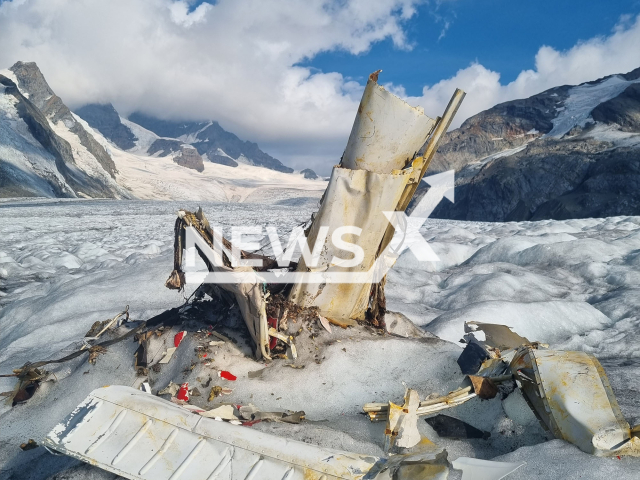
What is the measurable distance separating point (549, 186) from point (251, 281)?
42.7 meters

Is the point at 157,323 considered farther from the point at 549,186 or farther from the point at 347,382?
the point at 549,186

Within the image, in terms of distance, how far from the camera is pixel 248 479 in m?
1.48

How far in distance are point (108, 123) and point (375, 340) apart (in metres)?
163

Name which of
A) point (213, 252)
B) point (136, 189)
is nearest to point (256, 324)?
point (213, 252)

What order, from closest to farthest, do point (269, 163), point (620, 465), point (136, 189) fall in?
point (620, 465) → point (136, 189) → point (269, 163)

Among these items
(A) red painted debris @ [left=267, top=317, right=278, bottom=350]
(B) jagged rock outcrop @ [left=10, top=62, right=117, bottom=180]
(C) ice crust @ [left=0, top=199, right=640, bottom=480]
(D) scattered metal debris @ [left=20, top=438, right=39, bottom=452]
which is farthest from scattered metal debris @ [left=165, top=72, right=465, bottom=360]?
(B) jagged rock outcrop @ [left=10, top=62, right=117, bottom=180]

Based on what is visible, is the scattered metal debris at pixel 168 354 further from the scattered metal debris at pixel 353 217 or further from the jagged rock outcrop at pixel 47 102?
the jagged rock outcrop at pixel 47 102

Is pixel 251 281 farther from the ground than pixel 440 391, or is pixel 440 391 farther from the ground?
pixel 251 281

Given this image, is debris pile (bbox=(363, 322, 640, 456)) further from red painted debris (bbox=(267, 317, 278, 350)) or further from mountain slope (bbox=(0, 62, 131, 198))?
mountain slope (bbox=(0, 62, 131, 198))

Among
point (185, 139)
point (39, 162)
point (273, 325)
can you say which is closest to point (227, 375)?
point (273, 325)

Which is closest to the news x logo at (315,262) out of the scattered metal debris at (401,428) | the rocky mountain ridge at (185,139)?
the scattered metal debris at (401,428)

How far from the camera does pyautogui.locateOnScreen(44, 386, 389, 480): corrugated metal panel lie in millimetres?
1498

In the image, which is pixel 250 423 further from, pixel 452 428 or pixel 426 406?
pixel 452 428

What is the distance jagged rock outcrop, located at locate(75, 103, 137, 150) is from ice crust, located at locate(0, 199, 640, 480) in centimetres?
14338
